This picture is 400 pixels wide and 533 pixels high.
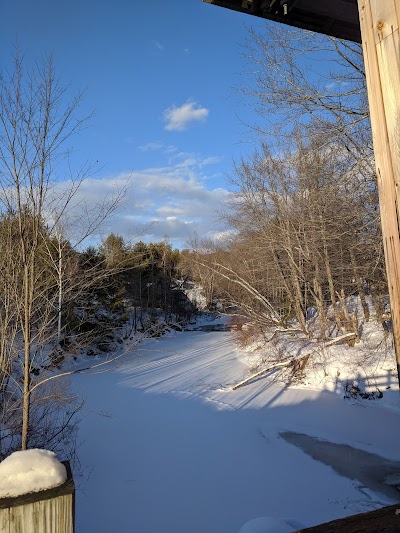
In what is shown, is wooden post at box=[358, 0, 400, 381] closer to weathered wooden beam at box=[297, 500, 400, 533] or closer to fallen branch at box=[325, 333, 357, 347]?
weathered wooden beam at box=[297, 500, 400, 533]

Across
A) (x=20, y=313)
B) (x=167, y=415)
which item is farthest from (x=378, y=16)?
(x=167, y=415)

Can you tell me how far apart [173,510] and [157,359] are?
11.9 m

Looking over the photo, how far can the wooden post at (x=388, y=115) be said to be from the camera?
1422 millimetres

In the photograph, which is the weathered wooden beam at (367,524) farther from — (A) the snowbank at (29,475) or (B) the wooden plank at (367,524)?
(A) the snowbank at (29,475)

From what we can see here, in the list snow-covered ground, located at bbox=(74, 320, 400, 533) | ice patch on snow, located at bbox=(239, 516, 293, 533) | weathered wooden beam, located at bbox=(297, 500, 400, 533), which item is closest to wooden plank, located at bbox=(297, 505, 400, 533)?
weathered wooden beam, located at bbox=(297, 500, 400, 533)

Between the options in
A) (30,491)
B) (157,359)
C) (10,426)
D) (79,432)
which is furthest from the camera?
(157,359)

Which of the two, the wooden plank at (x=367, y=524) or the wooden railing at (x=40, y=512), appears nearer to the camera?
the wooden railing at (x=40, y=512)

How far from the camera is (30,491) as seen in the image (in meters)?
1.02

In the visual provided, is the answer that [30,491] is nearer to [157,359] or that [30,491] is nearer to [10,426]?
[10,426]

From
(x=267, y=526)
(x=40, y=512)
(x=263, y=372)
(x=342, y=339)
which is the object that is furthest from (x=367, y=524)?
(x=342, y=339)

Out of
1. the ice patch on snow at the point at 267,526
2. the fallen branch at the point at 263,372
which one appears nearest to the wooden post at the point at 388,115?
the ice patch on snow at the point at 267,526

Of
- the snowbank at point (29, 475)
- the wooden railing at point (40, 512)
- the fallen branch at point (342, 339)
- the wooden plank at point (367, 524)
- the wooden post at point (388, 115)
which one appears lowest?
the fallen branch at point (342, 339)

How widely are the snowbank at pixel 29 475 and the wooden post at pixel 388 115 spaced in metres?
1.21

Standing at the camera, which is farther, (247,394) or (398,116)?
(247,394)
